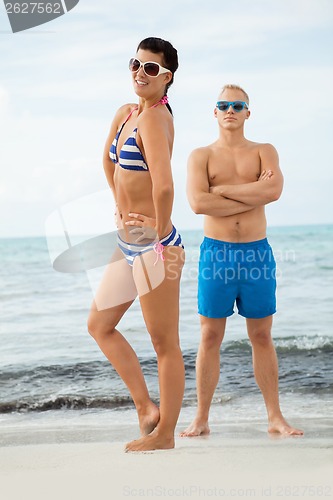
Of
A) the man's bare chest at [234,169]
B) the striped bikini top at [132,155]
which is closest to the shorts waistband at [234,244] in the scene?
the man's bare chest at [234,169]

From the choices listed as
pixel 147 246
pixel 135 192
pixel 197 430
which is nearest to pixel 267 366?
pixel 197 430

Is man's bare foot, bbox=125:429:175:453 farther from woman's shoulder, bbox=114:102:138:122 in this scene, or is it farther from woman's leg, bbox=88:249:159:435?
woman's shoulder, bbox=114:102:138:122

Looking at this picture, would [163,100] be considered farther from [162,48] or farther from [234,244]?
[234,244]

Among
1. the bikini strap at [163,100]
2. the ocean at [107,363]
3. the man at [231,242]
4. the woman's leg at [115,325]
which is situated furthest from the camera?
the ocean at [107,363]

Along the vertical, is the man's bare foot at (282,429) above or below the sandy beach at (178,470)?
below

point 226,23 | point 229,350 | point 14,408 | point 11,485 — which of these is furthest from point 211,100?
point 11,485

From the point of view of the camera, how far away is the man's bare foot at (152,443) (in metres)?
3.53

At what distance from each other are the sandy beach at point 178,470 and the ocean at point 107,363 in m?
0.87

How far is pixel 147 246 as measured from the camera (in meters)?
3.46

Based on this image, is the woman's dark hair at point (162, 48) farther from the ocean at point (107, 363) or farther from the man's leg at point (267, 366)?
the ocean at point (107, 363)

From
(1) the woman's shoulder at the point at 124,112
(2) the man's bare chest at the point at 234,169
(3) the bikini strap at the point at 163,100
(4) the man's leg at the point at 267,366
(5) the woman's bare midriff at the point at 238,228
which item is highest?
(3) the bikini strap at the point at 163,100

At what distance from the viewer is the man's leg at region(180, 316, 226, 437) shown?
412 cm

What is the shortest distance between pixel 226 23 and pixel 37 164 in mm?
5311

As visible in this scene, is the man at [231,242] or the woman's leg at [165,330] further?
the man at [231,242]
